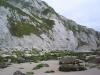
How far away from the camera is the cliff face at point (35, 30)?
370 ft

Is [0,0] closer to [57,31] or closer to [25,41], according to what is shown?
[25,41]

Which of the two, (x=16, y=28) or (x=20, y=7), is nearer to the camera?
(x=16, y=28)

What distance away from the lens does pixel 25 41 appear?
378 feet

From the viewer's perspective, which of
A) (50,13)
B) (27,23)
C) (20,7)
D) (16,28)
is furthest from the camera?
(50,13)

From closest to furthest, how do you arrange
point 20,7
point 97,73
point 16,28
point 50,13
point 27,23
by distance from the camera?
point 97,73 → point 16,28 → point 27,23 → point 20,7 → point 50,13

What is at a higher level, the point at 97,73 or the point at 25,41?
the point at 25,41

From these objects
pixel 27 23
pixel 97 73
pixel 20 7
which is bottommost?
pixel 97 73

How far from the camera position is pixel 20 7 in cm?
14212

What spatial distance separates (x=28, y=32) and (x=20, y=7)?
2414 cm

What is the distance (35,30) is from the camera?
419 feet

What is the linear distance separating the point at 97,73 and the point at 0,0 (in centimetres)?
9813

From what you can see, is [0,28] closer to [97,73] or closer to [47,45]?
[47,45]

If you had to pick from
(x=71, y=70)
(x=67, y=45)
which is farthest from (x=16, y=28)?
(x=71, y=70)

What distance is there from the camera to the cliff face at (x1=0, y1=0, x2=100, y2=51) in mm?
112825
